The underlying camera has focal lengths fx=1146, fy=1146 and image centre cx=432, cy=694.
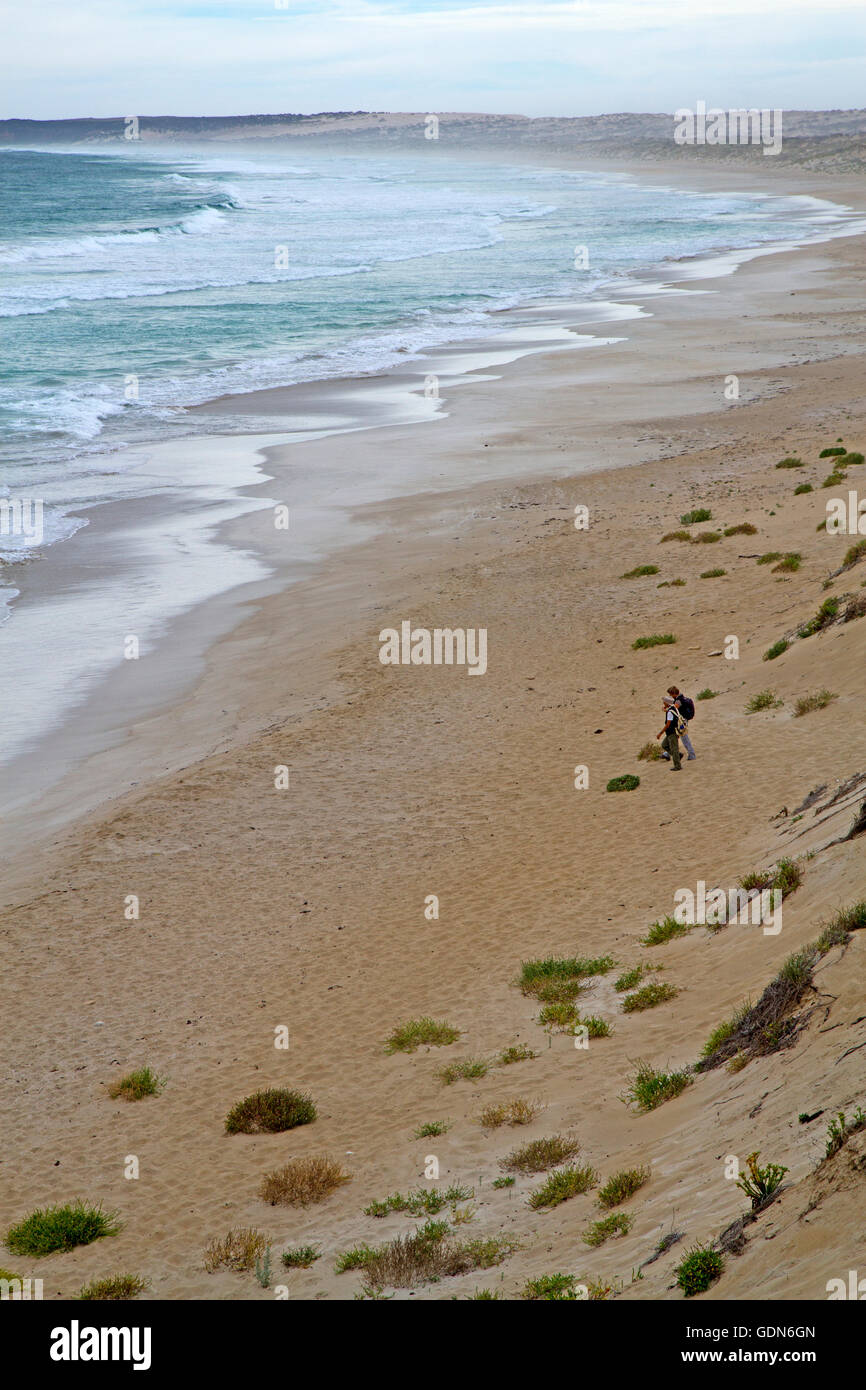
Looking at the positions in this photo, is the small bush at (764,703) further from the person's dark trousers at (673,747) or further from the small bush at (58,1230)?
the small bush at (58,1230)

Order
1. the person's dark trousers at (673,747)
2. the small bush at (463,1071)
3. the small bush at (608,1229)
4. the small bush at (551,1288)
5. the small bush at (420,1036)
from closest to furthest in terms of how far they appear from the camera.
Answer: the small bush at (551,1288) < the small bush at (608,1229) < the small bush at (463,1071) < the small bush at (420,1036) < the person's dark trousers at (673,747)

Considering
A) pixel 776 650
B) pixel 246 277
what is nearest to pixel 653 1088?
pixel 776 650

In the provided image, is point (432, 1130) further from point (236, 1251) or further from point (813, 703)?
point (813, 703)

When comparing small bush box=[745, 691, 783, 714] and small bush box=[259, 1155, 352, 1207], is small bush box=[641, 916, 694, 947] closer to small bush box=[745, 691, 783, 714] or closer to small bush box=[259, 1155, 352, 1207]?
small bush box=[259, 1155, 352, 1207]

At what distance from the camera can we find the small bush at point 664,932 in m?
11.7

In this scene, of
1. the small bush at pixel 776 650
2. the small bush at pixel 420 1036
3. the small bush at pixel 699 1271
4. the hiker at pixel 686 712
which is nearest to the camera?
the small bush at pixel 699 1271

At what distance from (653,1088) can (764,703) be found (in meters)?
8.88

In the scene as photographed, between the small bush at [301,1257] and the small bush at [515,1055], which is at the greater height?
the small bush at [515,1055]

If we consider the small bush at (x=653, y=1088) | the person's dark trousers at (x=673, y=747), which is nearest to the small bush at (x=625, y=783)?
the person's dark trousers at (x=673, y=747)

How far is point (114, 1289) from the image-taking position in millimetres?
8141

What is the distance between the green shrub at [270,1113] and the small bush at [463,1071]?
120 centimetres

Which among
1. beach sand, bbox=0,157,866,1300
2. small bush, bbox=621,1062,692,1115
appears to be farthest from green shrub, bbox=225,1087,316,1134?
small bush, bbox=621,1062,692,1115

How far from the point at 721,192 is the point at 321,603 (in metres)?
133

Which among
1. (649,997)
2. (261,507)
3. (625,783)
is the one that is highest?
(261,507)
